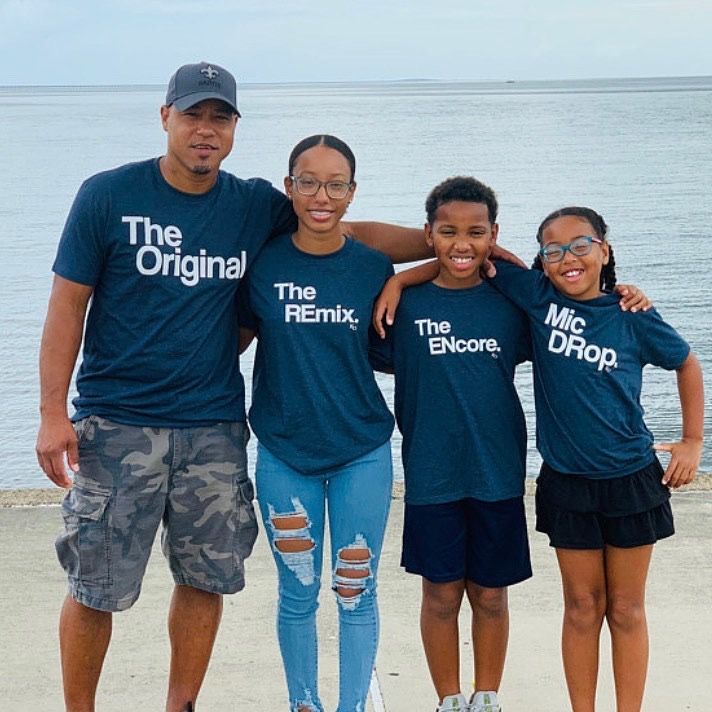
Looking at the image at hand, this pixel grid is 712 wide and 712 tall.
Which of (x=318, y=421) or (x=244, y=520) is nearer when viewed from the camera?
(x=318, y=421)

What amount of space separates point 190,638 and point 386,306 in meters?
1.18

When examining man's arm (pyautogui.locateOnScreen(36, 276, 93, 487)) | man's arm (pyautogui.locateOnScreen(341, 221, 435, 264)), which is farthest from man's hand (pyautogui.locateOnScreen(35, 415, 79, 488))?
man's arm (pyautogui.locateOnScreen(341, 221, 435, 264))

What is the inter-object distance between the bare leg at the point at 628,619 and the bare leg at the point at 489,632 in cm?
32

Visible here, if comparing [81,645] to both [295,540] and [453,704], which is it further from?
[453,704]

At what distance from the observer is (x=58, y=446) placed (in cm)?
362

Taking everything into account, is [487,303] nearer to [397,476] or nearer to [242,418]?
[242,418]

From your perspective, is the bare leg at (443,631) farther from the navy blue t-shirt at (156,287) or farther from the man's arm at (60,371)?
the man's arm at (60,371)

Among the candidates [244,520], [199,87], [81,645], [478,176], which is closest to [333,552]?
[244,520]

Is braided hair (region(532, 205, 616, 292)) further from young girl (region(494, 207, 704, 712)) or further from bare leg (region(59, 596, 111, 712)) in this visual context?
bare leg (region(59, 596, 111, 712))

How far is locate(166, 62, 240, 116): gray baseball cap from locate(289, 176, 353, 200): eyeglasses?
283 millimetres

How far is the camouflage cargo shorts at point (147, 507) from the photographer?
145 inches

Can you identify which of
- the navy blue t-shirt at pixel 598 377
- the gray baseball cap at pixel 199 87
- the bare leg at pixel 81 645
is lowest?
the bare leg at pixel 81 645

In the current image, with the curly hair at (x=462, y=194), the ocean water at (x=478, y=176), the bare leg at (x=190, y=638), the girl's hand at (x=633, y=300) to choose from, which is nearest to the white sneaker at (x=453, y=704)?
the bare leg at (x=190, y=638)

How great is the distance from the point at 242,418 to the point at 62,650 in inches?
34.4
